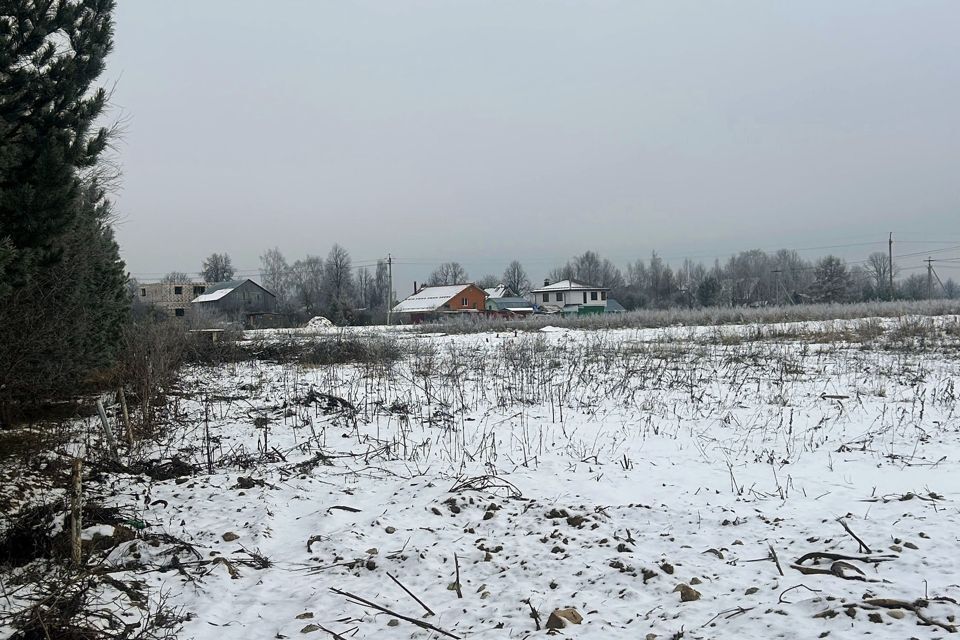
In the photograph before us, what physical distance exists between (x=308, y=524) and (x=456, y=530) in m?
1.23

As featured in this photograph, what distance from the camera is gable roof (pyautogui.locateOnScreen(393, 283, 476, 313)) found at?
65125 mm

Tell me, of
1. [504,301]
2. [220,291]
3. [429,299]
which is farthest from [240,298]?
[504,301]

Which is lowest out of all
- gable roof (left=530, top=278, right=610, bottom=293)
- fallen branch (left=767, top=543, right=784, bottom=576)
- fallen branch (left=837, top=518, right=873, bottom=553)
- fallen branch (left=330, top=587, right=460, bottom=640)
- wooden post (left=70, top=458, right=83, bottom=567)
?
fallen branch (left=330, top=587, right=460, bottom=640)

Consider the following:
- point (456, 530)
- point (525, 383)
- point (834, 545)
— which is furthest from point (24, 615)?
point (525, 383)

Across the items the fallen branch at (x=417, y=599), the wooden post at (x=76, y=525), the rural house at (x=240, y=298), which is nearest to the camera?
the fallen branch at (x=417, y=599)

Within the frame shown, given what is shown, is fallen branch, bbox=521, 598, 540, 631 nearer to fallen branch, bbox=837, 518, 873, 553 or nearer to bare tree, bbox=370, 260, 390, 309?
fallen branch, bbox=837, 518, 873, 553

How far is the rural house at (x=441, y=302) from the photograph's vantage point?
63.4 m

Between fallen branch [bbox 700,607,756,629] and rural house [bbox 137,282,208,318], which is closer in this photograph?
fallen branch [bbox 700,607,756,629]

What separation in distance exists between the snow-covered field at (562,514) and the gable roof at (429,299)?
5509 cm

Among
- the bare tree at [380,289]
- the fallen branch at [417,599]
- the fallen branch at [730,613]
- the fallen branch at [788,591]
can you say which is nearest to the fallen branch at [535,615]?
the fallen branch at [417,599]

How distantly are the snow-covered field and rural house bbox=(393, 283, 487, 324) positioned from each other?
52.7m

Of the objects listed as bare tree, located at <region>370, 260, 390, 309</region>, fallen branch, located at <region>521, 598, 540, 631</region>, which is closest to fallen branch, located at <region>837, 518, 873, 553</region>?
fallen branch, located at <region>521, 598, 540, 631</region>

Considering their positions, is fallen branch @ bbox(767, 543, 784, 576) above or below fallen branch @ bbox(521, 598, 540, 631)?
above

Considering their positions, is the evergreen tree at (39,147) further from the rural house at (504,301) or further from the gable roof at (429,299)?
the rural house at (504,301)
